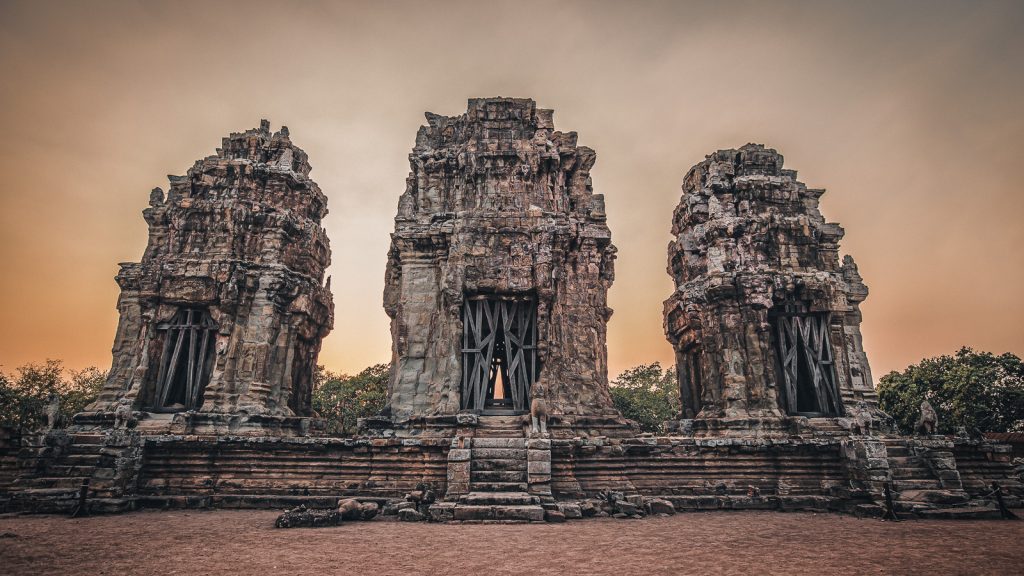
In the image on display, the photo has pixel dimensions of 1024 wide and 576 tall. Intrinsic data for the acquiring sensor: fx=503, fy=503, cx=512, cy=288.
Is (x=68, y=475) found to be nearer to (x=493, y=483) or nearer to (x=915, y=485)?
(x=493, y=483)

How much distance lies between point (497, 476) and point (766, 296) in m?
8.62

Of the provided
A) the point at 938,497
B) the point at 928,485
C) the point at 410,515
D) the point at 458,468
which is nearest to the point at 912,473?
the point at 928,485

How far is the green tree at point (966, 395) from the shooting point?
24.5 metres

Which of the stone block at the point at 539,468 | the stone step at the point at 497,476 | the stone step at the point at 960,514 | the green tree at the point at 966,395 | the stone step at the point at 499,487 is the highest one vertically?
the green tree at the point at 966,395

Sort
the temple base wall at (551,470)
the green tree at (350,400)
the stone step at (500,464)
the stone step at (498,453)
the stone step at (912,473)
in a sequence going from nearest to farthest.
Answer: the stone step at (500,464) → the stone step at (498,453) → the temple base wall at (551,470) → the stone step at (912,473) → the green tree at (350,400)

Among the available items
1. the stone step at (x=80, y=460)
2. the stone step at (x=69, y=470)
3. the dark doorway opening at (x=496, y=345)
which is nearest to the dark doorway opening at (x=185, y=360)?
the stone step at (x=80, y=460)

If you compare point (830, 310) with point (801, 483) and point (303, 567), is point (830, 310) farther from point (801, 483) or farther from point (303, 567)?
point (303, 567)

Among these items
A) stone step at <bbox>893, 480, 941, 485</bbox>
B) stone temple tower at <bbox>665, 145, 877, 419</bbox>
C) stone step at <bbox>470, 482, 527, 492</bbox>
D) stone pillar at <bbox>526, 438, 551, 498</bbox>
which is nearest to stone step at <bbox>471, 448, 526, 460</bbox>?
stone pillar at <bbox>526, 438, 551, 498</bbox>

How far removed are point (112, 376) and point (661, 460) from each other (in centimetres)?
1431

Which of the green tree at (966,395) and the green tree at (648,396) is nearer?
the green tree at (966,395)

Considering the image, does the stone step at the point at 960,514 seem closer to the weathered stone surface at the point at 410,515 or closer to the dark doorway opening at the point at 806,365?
the dark doorway opening at the point at 806,365

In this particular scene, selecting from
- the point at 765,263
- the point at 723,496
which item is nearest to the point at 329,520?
the point at 723,496

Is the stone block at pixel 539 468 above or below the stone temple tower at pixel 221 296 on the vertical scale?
below

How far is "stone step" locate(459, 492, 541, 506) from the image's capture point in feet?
29.1
